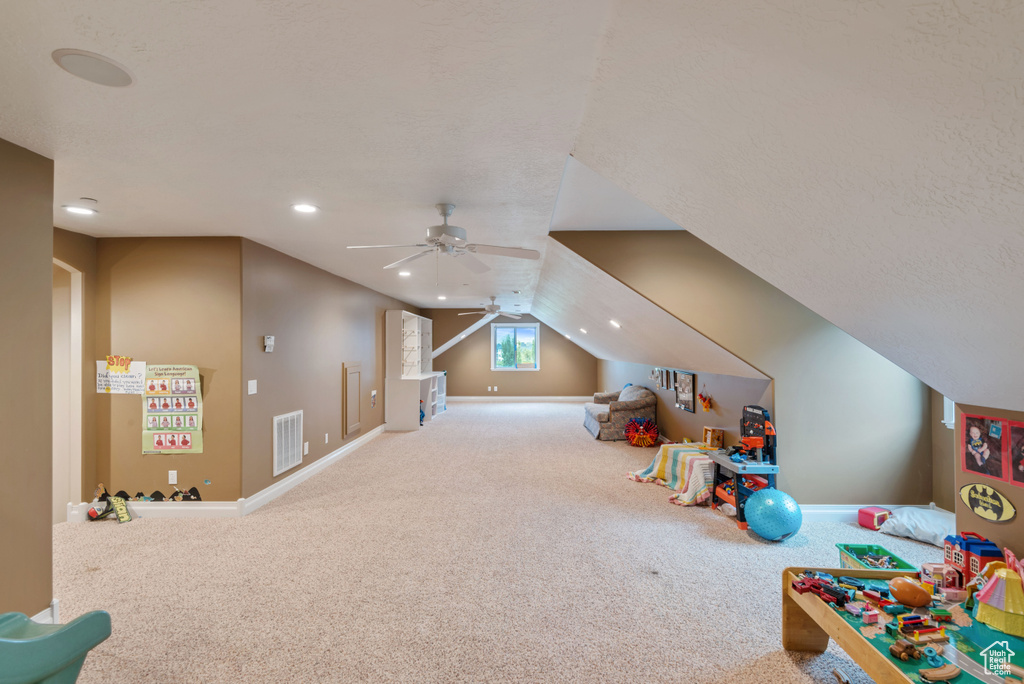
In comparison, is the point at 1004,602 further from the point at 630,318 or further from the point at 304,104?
the point at 630,318

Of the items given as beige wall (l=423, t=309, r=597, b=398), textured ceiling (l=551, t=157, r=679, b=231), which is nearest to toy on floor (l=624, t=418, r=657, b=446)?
textured ceiling (l=551, t=157, r=679, b=231)

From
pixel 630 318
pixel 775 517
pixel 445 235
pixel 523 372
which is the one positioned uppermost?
pixel 445 235

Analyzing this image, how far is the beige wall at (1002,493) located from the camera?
6.34 ft

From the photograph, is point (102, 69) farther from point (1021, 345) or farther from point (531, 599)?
point (1021, 345)

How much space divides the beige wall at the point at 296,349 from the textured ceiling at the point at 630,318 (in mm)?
2724

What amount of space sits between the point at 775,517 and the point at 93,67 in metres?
4.36

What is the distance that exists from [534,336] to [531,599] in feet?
32.1

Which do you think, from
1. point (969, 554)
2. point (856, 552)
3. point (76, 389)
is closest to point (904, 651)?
point (969, 554)

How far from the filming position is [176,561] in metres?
3.13

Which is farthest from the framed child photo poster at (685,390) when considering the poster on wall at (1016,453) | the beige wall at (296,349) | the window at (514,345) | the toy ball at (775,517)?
the window at (514,345)

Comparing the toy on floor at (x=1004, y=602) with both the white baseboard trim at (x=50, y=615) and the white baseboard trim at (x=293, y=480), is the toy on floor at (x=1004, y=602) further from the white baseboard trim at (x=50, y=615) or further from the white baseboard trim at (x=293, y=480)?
the white baseboard trim at (x=293, y=480)

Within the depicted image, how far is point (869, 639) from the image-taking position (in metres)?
1.68

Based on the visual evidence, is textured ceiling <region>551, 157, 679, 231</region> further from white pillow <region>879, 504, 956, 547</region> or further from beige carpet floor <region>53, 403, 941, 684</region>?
white pillow <region>879, 504, 956, 547</region>

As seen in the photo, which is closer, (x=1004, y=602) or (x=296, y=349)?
(x=1004, y=602)
